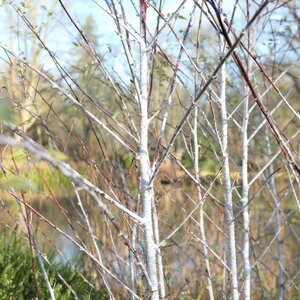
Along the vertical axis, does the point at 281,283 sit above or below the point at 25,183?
below

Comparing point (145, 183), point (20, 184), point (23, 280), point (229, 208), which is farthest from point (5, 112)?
point (23, 280)

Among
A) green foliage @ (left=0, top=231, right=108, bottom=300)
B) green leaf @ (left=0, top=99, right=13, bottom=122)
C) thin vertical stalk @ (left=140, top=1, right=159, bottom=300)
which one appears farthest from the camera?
green foliage @ (left=0, top=231, right=108, bottom=300)

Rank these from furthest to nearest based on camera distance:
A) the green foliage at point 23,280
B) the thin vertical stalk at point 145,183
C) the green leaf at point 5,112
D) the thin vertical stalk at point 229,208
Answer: the green foliage at point 23,280 < the thin vertical stalk at point 229,208 < the thin vertical stalk at point 145,183 < the green leaf at point 5,112

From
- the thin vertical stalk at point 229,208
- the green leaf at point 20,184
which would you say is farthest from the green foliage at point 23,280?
the green leaf at point 20,184

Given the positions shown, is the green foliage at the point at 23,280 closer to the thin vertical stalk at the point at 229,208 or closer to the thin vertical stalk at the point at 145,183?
the thin vertical stalk at the point at 229,208

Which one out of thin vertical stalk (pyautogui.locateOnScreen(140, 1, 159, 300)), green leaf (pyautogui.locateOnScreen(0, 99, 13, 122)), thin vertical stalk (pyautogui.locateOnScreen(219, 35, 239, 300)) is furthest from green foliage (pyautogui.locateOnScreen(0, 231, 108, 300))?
green leaf (pyautogui.locateOnScreen(0, 99, 13, 122))

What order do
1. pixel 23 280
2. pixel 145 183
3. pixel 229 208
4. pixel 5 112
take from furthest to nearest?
pixel 23 280 → pixel 229 208 → pixel 145 183 → pixel 5 112

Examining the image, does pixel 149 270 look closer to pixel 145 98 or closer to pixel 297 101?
pixel 145 98

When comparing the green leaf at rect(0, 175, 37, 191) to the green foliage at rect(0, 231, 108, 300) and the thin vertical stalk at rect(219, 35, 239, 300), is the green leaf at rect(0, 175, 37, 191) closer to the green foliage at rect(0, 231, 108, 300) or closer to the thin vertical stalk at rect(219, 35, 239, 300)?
the thin vertical stalk at rect(219, 35, 239, 300)

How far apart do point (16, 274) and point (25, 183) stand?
342cm

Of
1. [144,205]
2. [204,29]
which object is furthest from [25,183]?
[204,29]

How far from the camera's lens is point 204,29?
5.89 metres

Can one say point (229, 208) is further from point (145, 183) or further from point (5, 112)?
point (5, 112)

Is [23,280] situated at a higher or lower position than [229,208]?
lower
